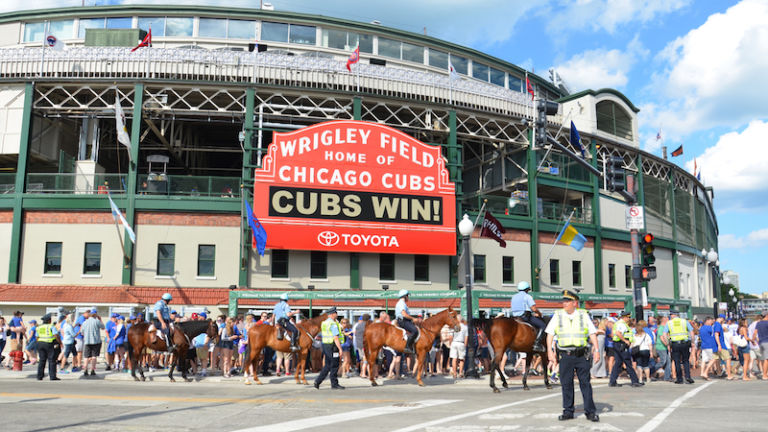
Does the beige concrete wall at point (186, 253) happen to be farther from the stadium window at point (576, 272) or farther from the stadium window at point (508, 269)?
the stadium window at point (576, 272)

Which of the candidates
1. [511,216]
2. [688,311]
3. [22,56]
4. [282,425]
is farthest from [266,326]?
[688,311]

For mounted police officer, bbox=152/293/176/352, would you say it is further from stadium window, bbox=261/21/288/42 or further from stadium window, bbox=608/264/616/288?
stadium window, bbox=608/264/616/288

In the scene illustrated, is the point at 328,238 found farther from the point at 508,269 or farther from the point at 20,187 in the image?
the point at 20,187

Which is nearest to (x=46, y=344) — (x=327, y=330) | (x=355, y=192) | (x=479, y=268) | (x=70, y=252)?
(x=327, y=330)

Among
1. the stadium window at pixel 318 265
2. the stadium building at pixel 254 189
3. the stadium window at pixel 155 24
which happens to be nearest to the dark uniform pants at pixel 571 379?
the stadium building at pixel 254 189

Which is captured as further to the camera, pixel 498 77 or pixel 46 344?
pixel 498 77

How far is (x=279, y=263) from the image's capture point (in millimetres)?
32281

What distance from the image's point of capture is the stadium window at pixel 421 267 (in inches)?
1369

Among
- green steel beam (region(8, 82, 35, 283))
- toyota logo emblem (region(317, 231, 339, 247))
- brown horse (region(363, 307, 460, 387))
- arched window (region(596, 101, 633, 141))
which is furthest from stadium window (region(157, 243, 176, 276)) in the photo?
arched window (region(596, 101, 633, 141))

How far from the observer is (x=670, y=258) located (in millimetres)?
47406

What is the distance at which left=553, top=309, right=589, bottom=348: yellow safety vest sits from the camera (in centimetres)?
1005

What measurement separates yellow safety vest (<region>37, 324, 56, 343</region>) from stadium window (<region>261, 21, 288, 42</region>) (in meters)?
30.2

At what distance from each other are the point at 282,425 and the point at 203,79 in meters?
27.0

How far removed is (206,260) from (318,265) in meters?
5.76
